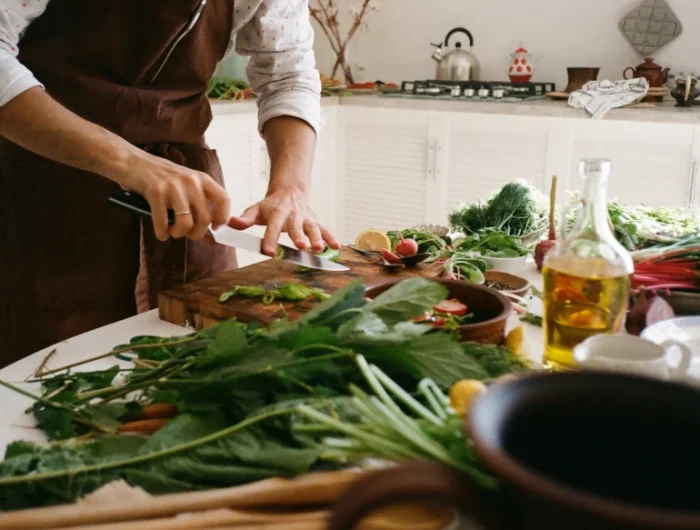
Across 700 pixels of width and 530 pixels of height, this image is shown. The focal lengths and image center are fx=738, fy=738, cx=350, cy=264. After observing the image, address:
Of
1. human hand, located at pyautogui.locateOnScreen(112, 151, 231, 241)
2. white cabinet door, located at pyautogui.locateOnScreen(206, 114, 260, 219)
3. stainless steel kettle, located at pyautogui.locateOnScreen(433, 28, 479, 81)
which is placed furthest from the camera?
stainless steel kettle, located at pyautogui.locateOnScreen(433, 28, 479, 81)

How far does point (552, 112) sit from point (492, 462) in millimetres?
2902

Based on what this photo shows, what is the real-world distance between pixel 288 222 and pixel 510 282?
A: 0.37 metres

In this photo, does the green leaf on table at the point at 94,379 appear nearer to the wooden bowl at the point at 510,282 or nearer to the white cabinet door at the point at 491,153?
the wooden bowl at the point at 510,282

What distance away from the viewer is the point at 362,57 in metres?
4.08

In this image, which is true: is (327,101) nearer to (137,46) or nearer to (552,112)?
(552,112)

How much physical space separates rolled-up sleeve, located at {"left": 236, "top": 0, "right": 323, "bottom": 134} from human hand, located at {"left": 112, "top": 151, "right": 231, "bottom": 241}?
0.56 metres

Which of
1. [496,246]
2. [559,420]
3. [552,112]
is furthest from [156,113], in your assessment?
[552,112]

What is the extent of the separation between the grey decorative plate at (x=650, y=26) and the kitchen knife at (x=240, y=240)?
2760mm

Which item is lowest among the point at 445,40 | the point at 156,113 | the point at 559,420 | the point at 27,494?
the point at 27,494

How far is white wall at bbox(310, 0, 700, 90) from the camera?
3400 millimetres

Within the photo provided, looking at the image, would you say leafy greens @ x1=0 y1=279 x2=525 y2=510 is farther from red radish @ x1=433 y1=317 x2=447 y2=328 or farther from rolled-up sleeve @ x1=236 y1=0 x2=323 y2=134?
rolled-up sleeve @ x1=236 y1=0 x2=323 y2=134

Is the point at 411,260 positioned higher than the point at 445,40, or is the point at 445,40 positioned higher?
the point at 445,40

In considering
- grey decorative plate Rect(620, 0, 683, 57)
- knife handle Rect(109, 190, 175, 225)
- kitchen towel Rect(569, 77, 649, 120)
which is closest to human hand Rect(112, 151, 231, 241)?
knife handle Rect(109, 190, 175, 225)

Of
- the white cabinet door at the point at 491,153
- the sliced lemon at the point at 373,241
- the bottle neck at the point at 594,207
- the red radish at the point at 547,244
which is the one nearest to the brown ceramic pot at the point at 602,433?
the bottle neck at the point at 594,207
